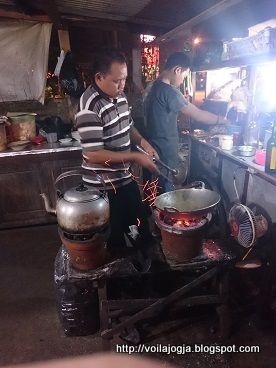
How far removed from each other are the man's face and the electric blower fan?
72.9 inches

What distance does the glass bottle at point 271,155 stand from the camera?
→ 125 inches

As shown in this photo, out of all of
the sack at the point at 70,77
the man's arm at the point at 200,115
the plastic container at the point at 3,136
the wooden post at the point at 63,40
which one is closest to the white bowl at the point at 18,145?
the plastic container at the point at 3,136

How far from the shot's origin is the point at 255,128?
428 cm

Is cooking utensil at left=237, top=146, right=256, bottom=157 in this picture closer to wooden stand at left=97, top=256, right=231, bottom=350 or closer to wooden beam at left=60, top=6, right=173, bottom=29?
wooden stand at left=97, top=256, right=231, bottom=350

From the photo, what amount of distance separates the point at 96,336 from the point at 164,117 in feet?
10.4

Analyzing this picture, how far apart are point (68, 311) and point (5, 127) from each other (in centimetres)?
395

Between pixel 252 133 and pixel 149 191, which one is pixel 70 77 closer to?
pixel 149 191

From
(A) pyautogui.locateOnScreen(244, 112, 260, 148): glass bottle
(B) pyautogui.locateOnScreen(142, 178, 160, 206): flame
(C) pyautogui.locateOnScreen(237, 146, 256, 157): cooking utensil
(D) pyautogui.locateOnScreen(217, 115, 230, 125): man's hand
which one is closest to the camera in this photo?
(C) pyautogui.locateOnScreen(237, 146, 256, 157): cooking utensil

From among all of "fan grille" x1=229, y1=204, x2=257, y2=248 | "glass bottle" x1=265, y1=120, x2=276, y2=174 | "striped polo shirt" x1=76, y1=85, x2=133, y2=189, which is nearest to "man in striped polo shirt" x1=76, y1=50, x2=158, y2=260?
"striped polo shirt" x1=76, y1=85, x2=133, y2=189

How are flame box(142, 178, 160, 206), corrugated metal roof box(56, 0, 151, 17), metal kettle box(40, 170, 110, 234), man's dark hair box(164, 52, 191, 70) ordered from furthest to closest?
flame box(142, 178, 160, 206)
corrugated metal roof box(56, 0, 151, 17)
man's dark hair box(164, 52, 191, 70)
metal kettle box(40, 170, 110, 234)

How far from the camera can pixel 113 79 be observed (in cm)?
302

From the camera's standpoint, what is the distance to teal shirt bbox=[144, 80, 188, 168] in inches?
175

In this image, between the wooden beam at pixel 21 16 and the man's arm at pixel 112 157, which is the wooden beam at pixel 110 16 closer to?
the wooden beam at pixel 21 16

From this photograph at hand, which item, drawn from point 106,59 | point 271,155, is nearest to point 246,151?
point 271,155
